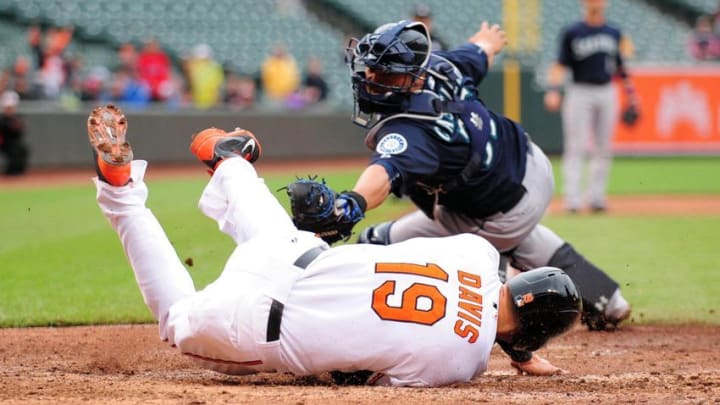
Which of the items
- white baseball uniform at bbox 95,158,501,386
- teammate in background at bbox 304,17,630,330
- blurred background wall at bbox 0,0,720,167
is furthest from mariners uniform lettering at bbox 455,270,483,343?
blurred background wall at bbox 0,0,720,167

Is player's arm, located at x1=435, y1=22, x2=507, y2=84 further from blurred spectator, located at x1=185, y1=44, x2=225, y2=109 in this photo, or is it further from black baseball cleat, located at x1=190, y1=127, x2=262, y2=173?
blurred spectator, located at x1=185, y1=44, x2=225, y2=109

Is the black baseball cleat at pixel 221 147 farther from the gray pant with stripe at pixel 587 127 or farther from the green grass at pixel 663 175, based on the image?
the green grass at pixel 663 175

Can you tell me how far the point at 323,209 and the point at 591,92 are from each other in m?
8.63

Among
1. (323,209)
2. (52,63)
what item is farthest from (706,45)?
(323,209)

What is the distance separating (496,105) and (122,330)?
15589 mm

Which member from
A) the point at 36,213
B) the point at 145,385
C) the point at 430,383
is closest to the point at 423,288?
the point at 430,383

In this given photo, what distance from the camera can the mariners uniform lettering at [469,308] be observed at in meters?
4.16

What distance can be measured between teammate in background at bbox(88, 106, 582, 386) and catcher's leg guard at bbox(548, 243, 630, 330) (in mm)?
1880

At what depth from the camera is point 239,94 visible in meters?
20.7

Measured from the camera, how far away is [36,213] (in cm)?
1251

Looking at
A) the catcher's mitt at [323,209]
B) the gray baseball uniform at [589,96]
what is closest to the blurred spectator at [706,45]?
the gray baseball uniform at [589,96]

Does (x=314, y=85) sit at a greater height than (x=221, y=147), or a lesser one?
lesser

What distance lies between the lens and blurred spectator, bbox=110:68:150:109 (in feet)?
62.4

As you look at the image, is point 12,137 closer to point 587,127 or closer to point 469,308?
point 587,127
